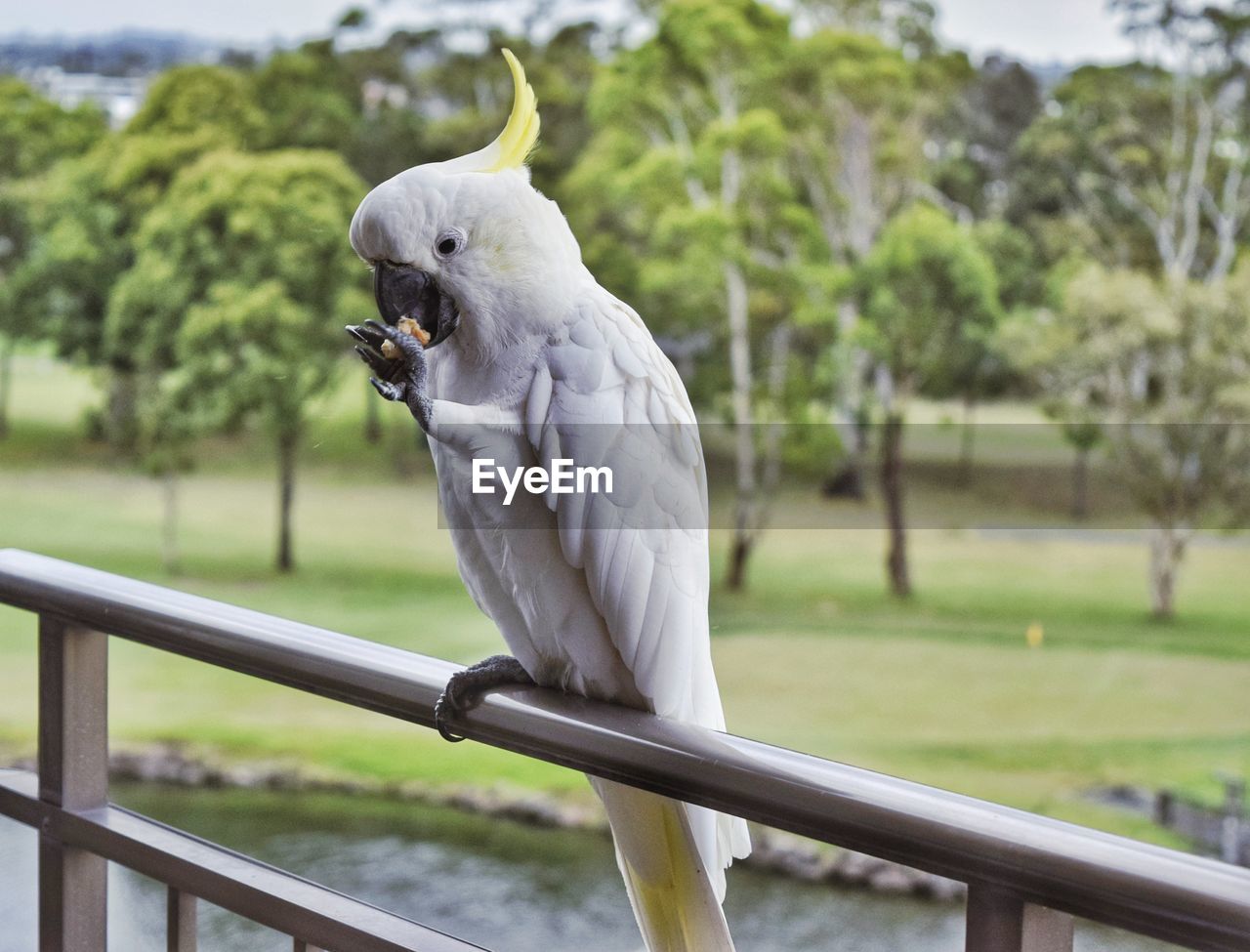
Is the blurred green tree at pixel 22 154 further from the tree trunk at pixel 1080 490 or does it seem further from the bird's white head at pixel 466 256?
the bird's white head at pixel 466 256

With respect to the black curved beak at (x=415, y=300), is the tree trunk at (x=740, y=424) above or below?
below

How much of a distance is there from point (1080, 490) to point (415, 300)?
7.71 meters

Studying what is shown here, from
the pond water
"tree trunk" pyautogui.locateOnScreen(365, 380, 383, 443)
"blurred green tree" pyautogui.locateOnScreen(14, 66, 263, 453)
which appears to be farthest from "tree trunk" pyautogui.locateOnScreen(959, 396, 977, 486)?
"blurred green tree" pyautogui.locateOnScreen(14, 66, 263, 453)

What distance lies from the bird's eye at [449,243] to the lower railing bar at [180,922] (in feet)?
1.72

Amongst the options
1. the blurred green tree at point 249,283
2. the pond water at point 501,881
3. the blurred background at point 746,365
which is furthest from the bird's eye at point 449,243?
the blurred green tree at point 249,283

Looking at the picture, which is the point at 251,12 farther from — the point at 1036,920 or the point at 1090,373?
the point at 1036,920

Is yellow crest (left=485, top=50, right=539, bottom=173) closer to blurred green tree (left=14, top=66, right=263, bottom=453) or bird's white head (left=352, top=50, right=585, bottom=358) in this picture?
bird's white head (left=352, top=50, right=585, bottom=358)

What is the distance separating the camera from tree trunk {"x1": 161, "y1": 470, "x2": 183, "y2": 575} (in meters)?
8.54

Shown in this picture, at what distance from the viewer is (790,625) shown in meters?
8.38

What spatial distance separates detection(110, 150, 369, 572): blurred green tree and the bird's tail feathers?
6.96m

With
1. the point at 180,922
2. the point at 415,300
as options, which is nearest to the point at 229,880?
the point at 180,922

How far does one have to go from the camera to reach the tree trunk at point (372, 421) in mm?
8422

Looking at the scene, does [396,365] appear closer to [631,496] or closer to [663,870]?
[631,496]

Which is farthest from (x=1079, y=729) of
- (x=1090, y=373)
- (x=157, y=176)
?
(x=157, y=176)
